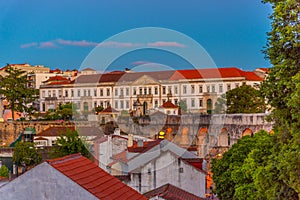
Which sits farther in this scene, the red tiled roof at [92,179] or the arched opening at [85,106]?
the arched opening at [85,106]

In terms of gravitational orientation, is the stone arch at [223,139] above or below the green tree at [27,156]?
above

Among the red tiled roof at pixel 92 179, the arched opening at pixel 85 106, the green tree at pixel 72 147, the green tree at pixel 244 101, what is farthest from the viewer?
the arched opening at pixel 85 106

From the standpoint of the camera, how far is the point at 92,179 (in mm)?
11117

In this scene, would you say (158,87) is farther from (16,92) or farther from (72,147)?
(72,147)

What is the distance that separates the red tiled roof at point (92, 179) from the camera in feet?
34.7

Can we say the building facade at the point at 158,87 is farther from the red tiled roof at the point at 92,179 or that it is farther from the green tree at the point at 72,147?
the red tiled roof at the point at 92,179

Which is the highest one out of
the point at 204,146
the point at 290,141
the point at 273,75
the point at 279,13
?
the point at 279,13

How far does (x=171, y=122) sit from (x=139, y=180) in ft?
117

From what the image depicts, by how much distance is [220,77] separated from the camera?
83.9 metres

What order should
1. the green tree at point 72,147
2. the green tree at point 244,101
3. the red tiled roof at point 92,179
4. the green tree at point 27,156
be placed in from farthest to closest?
the green tree at point 244,101
the green tree at point 27,156
the green tree at point 72,147
the red tiled roof at point 92,179

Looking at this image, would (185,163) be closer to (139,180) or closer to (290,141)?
(139,180)

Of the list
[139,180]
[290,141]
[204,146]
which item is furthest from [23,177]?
[204,146]

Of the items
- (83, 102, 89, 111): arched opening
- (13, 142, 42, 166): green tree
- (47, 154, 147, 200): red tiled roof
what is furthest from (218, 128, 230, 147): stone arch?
(83, 102, 89, 111): arched opening

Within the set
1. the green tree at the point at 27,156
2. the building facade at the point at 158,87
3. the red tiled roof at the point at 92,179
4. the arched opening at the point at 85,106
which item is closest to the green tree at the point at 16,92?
the building facade at the point at 158,87
